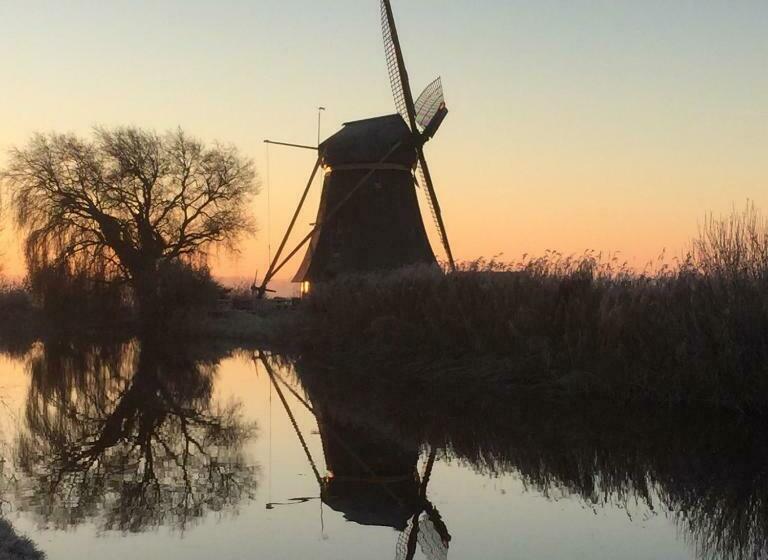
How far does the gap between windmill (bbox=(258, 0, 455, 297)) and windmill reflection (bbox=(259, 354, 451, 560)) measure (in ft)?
60.6

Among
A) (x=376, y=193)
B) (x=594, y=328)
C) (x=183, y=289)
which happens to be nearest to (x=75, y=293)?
(x=183, y=289)

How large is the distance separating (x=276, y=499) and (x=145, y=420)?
535 cm

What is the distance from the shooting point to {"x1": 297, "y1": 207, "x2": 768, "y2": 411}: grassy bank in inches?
457

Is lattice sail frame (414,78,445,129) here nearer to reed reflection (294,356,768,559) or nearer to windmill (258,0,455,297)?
windmill (258,0,455,297)

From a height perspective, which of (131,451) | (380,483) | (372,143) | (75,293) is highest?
(372,143)

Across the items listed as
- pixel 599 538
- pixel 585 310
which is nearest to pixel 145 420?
pixel 585 310

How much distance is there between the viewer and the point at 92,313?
3816 centimetres

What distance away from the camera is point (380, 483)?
864 cm

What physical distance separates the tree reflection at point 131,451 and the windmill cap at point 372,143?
12986mm

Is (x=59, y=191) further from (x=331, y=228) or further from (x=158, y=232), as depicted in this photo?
(x=331, y=228)

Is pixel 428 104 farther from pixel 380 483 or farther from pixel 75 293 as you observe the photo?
pixel 380 483

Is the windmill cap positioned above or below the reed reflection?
above

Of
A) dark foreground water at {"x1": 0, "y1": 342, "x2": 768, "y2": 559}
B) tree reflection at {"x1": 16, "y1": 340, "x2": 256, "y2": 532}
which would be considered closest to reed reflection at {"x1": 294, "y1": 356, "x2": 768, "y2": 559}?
dark foreground water at {"x1": 0, "y1": 342, "x2": 768, "y2": 559}

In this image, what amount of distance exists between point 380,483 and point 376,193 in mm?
22564
